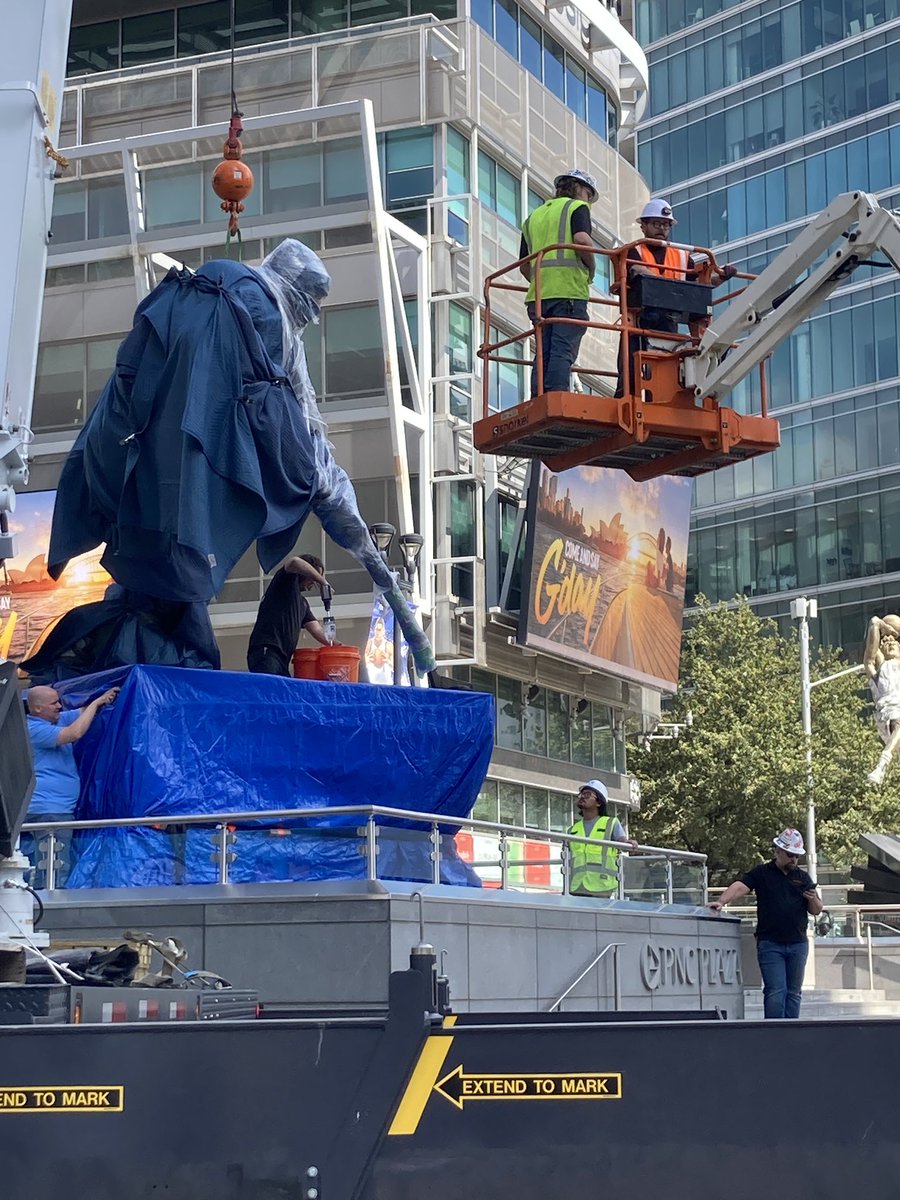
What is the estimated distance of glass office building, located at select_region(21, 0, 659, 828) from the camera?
111ft

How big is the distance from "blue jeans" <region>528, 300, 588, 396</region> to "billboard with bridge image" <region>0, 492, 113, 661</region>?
2133cm

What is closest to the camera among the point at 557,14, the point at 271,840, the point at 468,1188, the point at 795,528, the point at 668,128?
the point at 468,1188

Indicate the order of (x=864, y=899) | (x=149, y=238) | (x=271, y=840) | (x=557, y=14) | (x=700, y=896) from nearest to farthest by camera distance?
(x=271, y=840)
(x=700, y=896)
(x=864, y=899)
(x=149, y=238)
(x=557, y=14)

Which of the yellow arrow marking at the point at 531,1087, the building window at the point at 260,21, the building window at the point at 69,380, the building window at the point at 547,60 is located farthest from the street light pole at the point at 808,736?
the yellow arrow marking at the point at 531,1087

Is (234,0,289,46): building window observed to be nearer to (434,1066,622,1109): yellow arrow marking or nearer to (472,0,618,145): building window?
(472,0,618,145): building window

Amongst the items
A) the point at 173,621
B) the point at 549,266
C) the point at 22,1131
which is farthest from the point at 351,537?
the point at 22,1131

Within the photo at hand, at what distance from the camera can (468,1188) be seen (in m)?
5.68

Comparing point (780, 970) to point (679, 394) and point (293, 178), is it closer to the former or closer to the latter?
point (679, 394)

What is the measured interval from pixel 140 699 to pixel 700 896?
631 centimetres

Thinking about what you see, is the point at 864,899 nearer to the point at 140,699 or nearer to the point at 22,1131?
the point at 140,699

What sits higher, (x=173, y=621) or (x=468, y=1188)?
(x=173, y=621)

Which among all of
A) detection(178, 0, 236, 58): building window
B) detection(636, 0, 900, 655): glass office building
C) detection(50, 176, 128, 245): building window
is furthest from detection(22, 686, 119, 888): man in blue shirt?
detection(636, 0, 900, 655): glass office building

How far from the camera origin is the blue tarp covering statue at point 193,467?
1478 cm

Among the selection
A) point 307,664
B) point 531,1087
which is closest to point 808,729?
point 307,664
